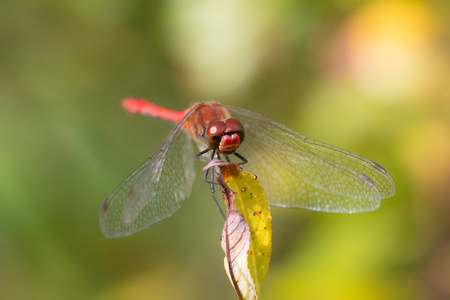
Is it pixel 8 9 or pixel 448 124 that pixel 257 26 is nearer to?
pixel 448 124

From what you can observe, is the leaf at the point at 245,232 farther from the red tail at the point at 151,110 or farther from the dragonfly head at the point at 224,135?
the red tail at the point at 151,110

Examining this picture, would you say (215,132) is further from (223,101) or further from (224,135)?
(223,101)

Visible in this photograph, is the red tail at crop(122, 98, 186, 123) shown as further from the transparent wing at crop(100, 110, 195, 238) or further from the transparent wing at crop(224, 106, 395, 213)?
the transparent wing at crop(100, 110, 195, 238)

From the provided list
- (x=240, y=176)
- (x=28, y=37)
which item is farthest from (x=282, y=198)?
(x=28, y=37)

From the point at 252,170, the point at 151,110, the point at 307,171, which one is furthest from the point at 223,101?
the point at 307,171

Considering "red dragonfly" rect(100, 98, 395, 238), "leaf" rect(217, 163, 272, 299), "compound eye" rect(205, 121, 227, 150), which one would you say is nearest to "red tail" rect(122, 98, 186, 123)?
"red dragonfly" rect(100, 98, 395, 238)

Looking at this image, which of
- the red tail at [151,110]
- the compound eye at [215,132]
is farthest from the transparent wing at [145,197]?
the red tail at [151,110]
